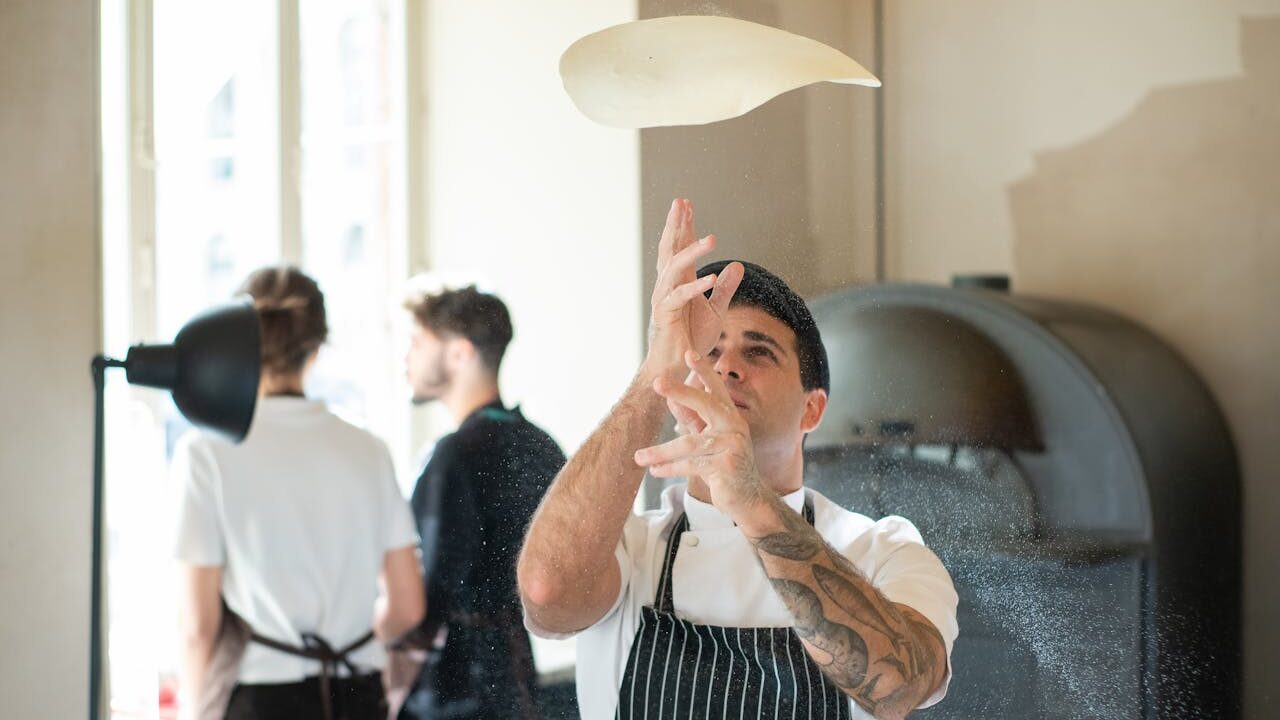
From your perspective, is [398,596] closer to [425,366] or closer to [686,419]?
[425,366]

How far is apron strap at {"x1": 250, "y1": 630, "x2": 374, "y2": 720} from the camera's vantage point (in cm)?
130

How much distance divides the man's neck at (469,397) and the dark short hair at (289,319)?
23 centimetres

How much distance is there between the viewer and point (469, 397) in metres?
1.19

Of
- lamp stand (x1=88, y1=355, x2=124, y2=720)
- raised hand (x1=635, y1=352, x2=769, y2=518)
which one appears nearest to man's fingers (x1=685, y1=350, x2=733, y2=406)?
raised hand (x1=635, y1=352, x2=769, y2=518)

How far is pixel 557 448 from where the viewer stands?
1106 mm

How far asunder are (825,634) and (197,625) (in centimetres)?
86

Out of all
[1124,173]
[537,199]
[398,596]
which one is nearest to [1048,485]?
[1124,173]

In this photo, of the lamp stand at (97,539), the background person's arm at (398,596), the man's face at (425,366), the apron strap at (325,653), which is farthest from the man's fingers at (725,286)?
the lamp stand at (97,539)

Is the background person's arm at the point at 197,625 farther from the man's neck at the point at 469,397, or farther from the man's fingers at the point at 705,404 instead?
the man's fingers at the point at 705,404

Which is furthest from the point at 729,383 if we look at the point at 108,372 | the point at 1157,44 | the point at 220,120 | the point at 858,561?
the point at 108,372

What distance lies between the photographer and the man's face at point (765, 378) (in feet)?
3.07

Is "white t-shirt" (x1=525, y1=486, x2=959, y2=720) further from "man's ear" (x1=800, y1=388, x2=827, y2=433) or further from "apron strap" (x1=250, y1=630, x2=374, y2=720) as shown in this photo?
"apron strap" (x1=250, y1=630, x2=374, y2=720)

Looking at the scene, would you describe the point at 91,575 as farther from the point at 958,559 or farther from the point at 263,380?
the point at 958,559

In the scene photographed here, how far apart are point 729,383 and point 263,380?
68 centimetres
